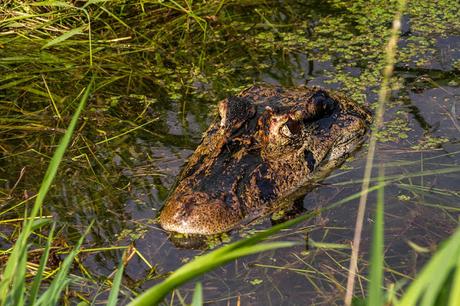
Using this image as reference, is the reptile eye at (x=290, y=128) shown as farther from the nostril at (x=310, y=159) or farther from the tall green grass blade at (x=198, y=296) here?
the tall green grass blade at (x=198, y=296)

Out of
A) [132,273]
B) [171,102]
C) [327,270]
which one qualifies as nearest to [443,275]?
[327,270]

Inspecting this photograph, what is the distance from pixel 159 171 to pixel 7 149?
Answer: 1.15 metres

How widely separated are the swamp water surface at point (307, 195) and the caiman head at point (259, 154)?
0.41 ft

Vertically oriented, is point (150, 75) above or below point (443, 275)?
below

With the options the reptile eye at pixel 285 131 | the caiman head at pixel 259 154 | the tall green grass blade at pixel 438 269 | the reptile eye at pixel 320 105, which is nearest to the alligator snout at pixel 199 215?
the caiman head at pixel 259 154

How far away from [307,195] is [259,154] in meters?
0.38

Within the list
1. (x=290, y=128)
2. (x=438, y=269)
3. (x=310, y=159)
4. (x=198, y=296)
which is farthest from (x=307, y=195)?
(x=438, y=269)

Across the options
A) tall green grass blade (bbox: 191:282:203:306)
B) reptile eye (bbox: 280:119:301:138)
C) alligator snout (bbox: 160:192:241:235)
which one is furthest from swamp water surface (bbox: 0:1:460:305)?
tall green grass blade (bbox: 191:282:203:306)

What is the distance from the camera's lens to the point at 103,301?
14.0ft

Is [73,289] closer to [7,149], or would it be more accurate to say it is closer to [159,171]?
[159,171]

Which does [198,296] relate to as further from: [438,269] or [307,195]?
[307,195]

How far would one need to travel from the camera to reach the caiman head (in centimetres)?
480

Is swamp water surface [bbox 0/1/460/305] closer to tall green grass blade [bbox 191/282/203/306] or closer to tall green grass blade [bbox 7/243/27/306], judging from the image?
tall green grass blade [bbox 191/282/203/306]

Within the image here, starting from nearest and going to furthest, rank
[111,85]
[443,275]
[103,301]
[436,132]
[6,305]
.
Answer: [443,275], [6,305], [103,301], [436,132], [111,85]
